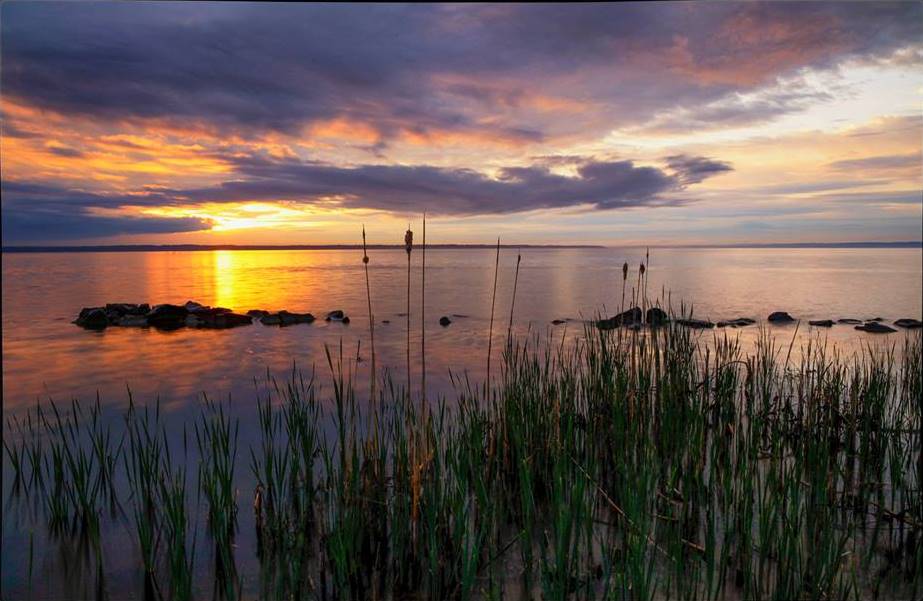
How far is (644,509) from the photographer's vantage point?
3.09 metres

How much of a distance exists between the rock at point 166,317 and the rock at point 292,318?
2.73m

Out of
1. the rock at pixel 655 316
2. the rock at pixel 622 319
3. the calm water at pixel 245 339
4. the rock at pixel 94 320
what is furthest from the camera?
the rock at pixel 94 320

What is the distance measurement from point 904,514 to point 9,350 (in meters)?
16.5

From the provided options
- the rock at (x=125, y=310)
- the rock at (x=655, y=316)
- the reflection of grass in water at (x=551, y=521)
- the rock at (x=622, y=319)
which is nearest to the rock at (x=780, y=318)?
the rock at (x=622, y=319)

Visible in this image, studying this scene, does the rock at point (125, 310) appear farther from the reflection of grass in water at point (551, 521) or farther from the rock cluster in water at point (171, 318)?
the reflection of grass in water at point (551, 521)

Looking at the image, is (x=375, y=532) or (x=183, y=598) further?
(x=375, y=532)

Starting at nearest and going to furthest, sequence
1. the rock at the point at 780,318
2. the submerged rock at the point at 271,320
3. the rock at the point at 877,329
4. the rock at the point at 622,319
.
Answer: the rock at the point at 622,319 → the rock at the point at 877,329 → the submerged rock at the point at 271,320 → the rock at the point at 780,318

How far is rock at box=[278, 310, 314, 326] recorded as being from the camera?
16484 millimetres

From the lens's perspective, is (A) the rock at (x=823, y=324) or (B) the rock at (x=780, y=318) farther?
(B) the rock at (x=780, y=318)

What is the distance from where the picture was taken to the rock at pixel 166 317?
15.9m

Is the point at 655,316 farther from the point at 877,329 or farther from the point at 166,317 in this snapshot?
the point at 166,317

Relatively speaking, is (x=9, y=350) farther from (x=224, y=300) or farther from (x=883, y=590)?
(x=883, y=590)

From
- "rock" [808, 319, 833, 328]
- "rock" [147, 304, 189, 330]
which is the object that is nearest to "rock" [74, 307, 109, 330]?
"rock" [147, 304, 189, 330]

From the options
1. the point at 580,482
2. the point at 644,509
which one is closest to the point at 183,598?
the point at 580,482
